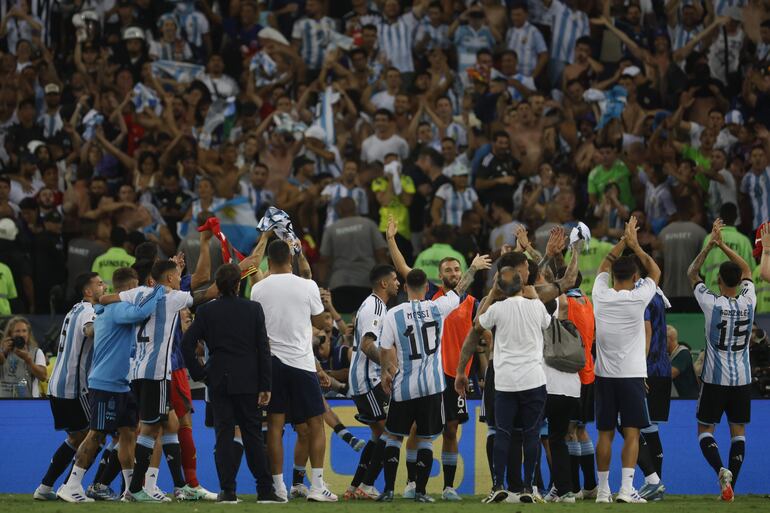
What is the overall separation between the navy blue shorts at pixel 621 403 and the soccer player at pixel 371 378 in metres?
2.12

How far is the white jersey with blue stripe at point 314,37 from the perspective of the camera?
23.8 m

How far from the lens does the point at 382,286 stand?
45.9 feet

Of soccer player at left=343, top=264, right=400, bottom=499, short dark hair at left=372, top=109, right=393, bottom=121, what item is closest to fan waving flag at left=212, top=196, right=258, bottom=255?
short dark hair at left=372, top=109, right=393, bottom=121

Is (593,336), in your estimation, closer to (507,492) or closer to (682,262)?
(507,492)

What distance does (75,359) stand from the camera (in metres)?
14.0

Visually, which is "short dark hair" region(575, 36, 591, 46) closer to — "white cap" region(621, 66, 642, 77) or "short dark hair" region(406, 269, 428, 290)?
"white cap" region(621, 66, 642, 77)

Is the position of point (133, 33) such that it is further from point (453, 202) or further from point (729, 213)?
point (729, 213)

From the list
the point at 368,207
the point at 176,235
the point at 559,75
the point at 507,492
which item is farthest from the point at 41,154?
the point at 507,492

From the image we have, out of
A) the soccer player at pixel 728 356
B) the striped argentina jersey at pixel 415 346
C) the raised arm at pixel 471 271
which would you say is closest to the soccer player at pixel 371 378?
the striped argentina jersey at pixel 415 346

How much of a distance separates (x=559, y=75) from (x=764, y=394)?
27.7ft

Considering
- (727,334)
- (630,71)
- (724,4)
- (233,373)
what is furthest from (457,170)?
(233,373)

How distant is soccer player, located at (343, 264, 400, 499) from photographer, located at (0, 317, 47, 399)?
404 centimetres

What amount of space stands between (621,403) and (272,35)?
12.4 m

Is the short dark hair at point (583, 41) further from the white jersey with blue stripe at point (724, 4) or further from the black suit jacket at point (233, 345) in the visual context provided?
the black suit jacket at point (233, 345)
